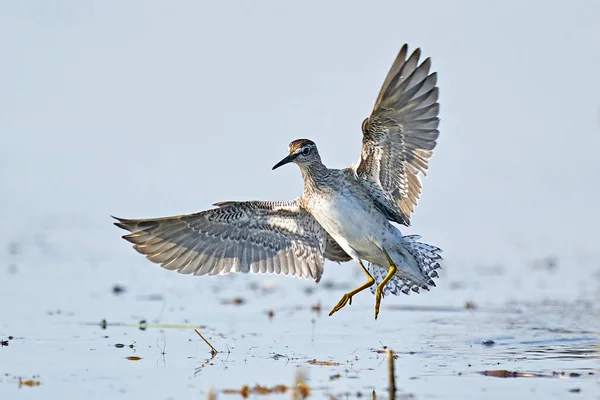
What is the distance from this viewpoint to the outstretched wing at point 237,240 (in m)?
9.51

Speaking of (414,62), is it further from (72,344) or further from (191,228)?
(72,344)

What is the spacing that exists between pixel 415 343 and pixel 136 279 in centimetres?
465

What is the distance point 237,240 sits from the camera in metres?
9.78

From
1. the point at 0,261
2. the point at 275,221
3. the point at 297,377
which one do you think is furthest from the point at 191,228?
the point at 0,261

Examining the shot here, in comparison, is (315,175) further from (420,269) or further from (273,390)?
(273,390)

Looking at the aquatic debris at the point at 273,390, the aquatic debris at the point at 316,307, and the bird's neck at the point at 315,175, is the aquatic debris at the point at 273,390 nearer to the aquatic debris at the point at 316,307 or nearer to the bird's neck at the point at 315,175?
the bird's neck at the point at 315,175

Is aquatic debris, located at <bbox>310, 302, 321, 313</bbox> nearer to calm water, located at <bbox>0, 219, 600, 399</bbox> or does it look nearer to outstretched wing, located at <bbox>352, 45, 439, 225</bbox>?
calm water, located at <bbox>0, 219, 600, 399</bbox>

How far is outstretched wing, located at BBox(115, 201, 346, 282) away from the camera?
9508 millimetres

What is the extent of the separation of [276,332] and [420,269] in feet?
4.60

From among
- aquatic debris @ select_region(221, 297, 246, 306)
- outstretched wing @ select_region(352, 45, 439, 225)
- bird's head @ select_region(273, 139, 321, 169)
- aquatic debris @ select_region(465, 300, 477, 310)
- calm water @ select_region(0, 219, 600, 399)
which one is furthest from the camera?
aquatic debris @ select_region(221, 297, 246, 306)

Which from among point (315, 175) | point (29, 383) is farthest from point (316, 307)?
point (29, 383)

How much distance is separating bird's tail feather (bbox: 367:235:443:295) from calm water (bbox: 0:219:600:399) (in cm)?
44

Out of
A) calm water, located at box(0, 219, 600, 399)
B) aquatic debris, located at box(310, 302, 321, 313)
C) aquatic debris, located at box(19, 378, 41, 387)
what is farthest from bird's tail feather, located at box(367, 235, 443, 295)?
aquatic debris, located at box(19, 378, 41, 387)

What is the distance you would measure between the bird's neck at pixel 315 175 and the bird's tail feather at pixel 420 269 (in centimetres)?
82
